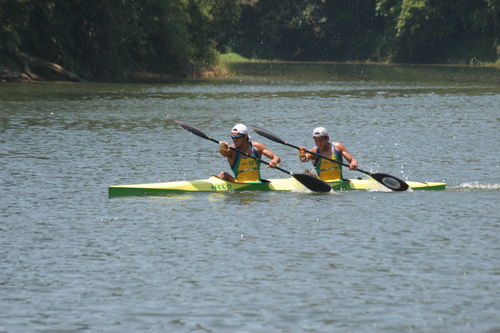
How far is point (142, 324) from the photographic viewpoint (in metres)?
12.1

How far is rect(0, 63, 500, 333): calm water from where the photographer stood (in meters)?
12.5

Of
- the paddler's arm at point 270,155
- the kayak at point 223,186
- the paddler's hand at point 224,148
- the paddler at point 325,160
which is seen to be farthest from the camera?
the paddler at point 325,160

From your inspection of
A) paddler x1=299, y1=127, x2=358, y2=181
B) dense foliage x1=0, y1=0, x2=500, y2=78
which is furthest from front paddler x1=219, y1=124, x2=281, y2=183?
dense foliage x1=0, y1=0, x2=500, y2=78

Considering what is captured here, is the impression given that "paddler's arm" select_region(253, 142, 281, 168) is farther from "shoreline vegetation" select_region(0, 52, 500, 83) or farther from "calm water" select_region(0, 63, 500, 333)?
"shoreline vegetation" select_region(0, 52, 500, 83)

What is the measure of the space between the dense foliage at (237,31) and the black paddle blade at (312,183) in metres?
38.0

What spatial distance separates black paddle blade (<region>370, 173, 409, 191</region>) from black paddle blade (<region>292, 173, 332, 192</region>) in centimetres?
114

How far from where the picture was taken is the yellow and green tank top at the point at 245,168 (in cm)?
2256

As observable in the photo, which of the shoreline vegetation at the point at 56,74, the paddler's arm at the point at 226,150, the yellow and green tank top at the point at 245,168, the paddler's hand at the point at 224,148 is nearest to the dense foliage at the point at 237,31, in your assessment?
the shoreline vegetation at the point at 56,74

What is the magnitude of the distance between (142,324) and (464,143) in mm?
22362

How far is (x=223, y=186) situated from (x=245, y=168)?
689 mm

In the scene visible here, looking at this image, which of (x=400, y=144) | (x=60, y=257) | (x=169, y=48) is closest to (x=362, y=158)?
(x=400, y=144)

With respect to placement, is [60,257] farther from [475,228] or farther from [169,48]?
[169,48]

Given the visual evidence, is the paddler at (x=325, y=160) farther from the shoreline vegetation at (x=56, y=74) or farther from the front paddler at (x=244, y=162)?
the shoreline vegetation at (x=56, y=74)

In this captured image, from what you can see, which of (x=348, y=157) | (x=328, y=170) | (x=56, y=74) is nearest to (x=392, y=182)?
(x=348, y=157)
